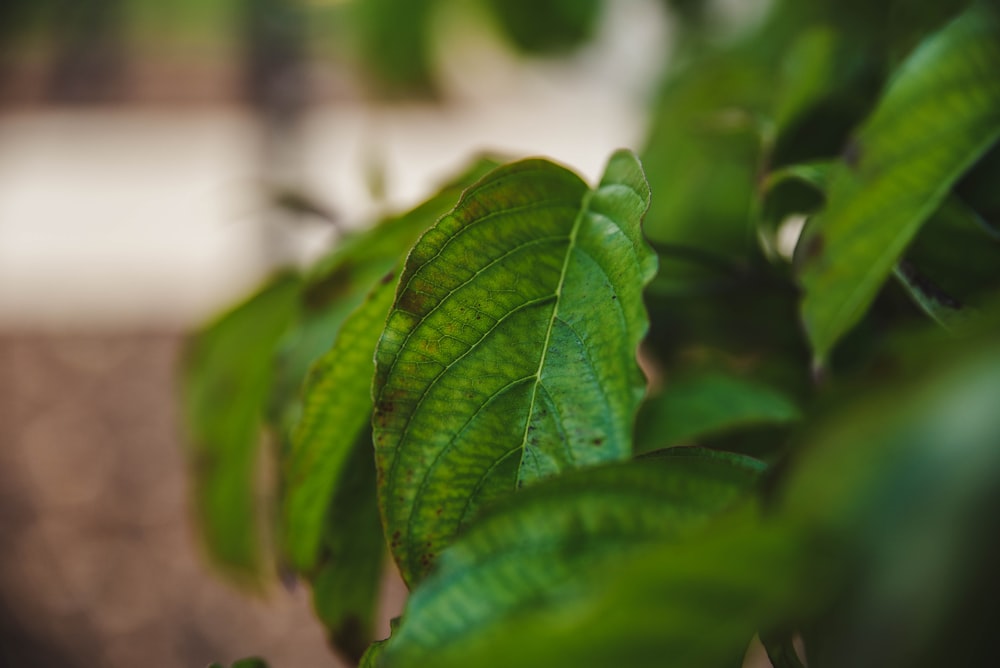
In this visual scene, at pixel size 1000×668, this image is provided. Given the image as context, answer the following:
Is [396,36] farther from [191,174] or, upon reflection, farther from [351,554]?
[191,174]

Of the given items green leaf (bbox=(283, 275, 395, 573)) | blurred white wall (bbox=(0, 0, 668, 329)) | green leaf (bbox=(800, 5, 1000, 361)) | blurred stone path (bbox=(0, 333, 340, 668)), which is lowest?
blurred stone path (bbox=(0, 333, 340, 668))

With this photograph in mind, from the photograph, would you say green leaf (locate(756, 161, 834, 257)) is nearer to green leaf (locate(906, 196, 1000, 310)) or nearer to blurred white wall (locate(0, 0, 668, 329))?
green leaf (locate(906, 196, 1000, 310))

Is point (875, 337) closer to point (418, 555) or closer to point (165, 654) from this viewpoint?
point (418, 555)

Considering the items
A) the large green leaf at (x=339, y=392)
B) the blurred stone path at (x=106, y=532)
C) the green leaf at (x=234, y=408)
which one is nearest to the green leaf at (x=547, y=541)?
the large green leaf at (x=339, y=392)

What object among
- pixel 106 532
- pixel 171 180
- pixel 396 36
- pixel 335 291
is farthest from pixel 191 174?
pixel 335 291

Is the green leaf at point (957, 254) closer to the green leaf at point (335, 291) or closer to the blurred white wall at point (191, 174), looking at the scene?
the green leaf at point (335, 291)

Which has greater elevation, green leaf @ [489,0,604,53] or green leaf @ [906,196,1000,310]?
green leaf @ [489,0,604,53]

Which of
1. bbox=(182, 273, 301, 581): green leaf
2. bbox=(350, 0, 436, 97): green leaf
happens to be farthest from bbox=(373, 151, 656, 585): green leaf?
bbox=(350, 0, 436, 97): green leaf
